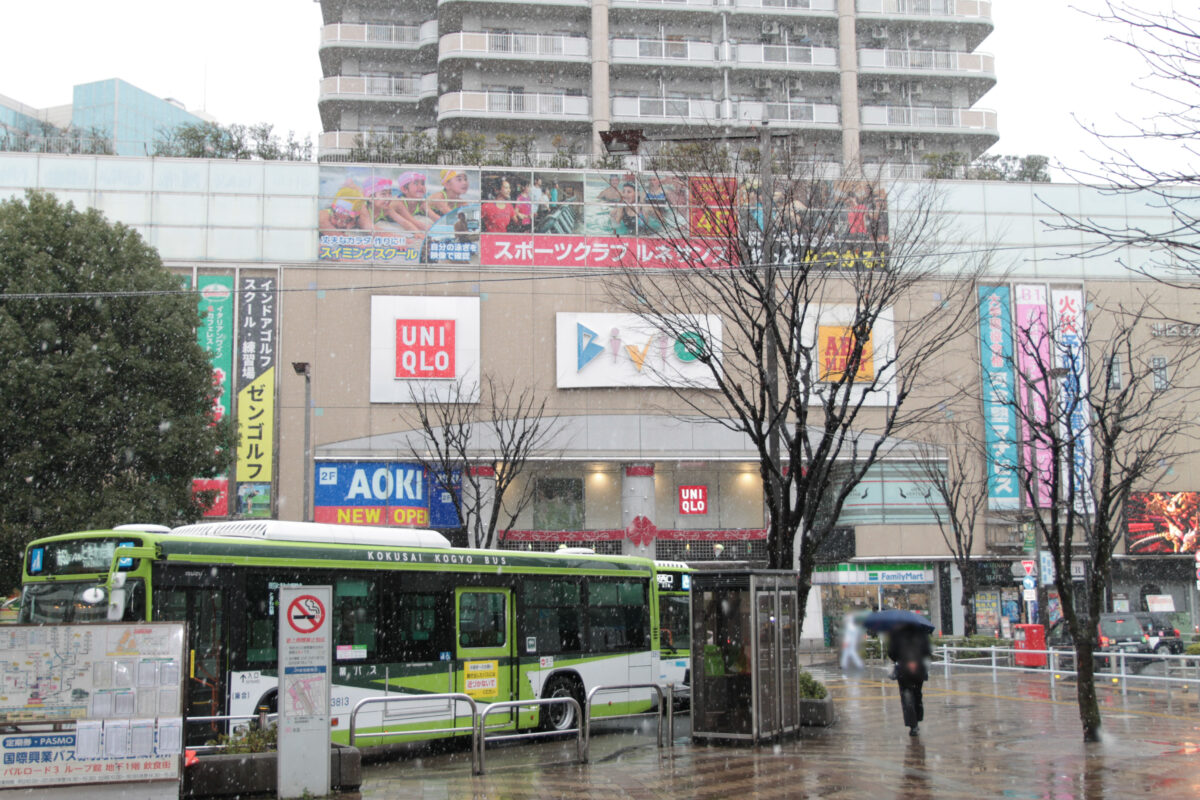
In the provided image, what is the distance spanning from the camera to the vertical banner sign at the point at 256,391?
1332 inches

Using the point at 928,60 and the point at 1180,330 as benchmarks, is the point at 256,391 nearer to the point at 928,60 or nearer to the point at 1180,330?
the point at 1180,330

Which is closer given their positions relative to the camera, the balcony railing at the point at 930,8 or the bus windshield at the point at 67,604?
the bus windshield at the point at 67,604

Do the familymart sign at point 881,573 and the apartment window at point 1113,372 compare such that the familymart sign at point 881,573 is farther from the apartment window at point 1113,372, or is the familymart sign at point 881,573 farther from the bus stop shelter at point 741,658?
the bus stop shelter at point 741,658

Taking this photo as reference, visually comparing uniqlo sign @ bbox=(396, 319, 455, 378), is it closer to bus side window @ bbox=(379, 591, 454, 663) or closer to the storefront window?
the storefront window

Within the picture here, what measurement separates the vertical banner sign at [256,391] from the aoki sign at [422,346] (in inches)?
131

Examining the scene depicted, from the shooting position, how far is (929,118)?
1913 inches

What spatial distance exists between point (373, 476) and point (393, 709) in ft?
70.2

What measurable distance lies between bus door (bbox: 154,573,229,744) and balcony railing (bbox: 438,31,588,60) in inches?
1458

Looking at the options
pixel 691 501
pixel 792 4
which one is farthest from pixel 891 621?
pixel 792 4

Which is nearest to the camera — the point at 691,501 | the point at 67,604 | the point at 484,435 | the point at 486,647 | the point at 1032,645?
the point at 67,604

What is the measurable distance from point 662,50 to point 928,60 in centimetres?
1236

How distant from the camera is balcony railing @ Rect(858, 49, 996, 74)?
159 ft

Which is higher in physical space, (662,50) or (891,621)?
(662,50)

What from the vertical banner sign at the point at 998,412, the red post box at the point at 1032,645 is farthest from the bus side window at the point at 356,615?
the vertical banner sign at the point at 998,412
